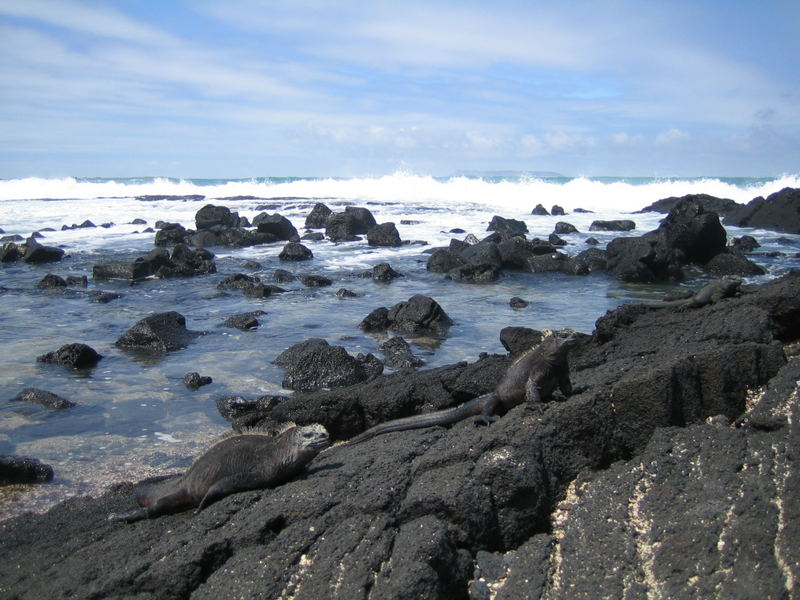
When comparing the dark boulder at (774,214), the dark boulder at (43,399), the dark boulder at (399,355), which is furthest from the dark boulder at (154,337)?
the dark boulder at (774,214)

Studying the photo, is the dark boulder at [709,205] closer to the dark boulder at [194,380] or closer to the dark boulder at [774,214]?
the dark boulder at [774,214]

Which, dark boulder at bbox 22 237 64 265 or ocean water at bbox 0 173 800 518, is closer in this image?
ocean water at bbox 0 173 800 518

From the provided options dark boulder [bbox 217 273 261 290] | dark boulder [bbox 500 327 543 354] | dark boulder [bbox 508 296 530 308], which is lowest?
dark boulder [bbox 217 273 261 290]

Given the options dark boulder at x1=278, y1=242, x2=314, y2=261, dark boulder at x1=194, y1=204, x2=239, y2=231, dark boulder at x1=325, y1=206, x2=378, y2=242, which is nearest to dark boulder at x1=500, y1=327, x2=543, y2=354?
dark boulder at x1=278, y1=242, x2=314, y2=261

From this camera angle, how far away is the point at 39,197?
59656mm

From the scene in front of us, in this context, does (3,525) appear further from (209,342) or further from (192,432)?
(209,342)

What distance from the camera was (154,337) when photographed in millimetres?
11875

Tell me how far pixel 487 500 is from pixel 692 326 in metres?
4.11

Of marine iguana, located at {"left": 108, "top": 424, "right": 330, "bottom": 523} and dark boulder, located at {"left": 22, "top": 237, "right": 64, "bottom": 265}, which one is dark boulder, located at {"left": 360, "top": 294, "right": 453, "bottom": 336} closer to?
marine iguana, located at {"left": 108, "top": 424, "right": 330, "bottom": 523}

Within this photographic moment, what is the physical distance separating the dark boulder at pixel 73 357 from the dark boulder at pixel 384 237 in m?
17.2

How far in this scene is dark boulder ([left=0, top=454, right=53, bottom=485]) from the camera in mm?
6562

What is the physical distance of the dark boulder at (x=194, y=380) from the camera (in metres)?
9.70

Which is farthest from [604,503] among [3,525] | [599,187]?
[599,187]

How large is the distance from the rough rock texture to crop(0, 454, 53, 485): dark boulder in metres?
1.27
